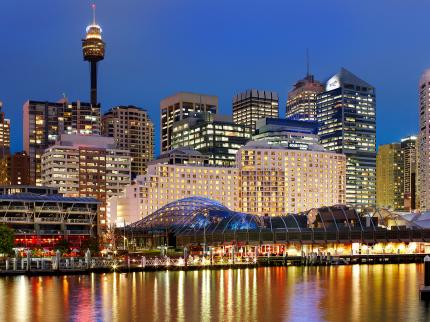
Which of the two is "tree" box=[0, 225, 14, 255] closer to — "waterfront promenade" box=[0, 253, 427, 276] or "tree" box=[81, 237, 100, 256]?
"waterfront promenade" box=[0, 253, 427, 276]

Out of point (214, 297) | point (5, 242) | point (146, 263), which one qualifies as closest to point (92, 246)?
point (5, 242)

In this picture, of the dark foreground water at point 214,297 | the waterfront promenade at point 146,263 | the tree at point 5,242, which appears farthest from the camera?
the tree at point 5,242

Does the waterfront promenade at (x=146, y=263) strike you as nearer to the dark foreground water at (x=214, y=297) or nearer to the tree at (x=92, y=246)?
the dark foreground water at (x=214, y=297)

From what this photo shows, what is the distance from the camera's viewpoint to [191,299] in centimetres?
9119

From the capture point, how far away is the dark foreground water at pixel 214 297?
7738cm

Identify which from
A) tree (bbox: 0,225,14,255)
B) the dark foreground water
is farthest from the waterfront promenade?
tree (bbox: 0,225,14,255)

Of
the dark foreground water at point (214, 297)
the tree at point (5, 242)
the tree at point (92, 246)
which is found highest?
the tree at point (5, 242)

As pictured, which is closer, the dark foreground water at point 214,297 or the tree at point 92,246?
the dark foreground water at point 214,297

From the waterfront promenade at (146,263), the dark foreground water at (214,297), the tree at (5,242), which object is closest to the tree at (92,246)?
the waterfront promenade at (146,263)

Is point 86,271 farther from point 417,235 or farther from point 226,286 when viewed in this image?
point 417,235

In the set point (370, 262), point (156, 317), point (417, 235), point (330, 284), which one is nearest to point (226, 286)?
point (330, 284)

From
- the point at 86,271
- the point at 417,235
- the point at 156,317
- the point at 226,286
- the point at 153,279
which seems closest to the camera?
the point at 156,317

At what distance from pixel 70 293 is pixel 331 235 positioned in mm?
98417

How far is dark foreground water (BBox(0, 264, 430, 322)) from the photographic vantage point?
254 ft
